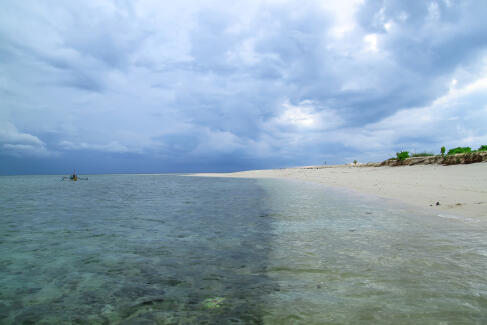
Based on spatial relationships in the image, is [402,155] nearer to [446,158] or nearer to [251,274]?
[446,158]

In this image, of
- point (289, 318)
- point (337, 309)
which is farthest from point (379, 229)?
point (289, 318)

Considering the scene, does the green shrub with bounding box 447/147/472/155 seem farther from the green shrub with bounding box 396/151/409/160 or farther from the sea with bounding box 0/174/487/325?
the sea with bounding box 0/174/487/325

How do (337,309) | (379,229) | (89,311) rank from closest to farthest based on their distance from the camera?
(337,309) → (89,311) → (379,229)

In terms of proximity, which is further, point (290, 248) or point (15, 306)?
point (290, 248)

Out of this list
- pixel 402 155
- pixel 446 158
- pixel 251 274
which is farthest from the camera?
pixel 402 155

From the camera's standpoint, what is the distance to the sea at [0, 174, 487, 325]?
8.07 ft

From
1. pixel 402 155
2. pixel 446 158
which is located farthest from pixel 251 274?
pixel 402 155

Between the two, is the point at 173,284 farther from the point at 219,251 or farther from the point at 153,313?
the point at 219,251

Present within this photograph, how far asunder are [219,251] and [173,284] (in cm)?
141

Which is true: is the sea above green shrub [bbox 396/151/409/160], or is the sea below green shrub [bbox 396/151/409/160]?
below

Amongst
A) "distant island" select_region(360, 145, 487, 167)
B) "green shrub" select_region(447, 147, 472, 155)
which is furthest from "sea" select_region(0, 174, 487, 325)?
"green shrub" select_region(447, 147, 472, 155)

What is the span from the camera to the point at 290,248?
4.58 meters

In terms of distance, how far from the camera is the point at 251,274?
11.4ft

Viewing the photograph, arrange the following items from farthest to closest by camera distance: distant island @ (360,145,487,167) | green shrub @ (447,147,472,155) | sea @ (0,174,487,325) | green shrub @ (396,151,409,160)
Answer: green shrub @ (396,151,409,160) < green shrub @ (447,147,472,155) < distant island @ (360,145,487,167) < sea @ (0,174,487,325)
